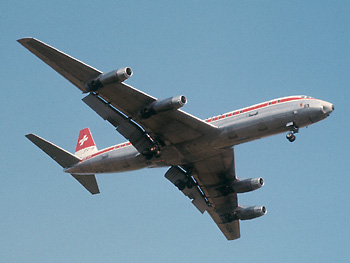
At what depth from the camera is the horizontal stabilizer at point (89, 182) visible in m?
57.6

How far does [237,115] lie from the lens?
48.4m

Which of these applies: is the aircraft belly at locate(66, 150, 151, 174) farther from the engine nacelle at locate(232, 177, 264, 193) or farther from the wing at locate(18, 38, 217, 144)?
the engine nacelle at locate(232, 177, 264, 193)

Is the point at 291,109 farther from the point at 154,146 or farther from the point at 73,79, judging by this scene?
the point at 73,79

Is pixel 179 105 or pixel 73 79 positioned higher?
pixel 73 79

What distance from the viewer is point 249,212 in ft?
192

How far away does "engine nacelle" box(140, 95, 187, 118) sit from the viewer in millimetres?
45406

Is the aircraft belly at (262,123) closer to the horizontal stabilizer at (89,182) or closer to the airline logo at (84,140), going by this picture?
the horizontal stabilizer at (89,182)

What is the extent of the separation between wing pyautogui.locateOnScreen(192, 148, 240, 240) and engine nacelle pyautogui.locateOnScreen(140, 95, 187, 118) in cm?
829

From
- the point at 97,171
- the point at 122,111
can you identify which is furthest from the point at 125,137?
the point at 97,171

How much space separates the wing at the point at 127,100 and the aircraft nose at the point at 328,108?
9.05 m

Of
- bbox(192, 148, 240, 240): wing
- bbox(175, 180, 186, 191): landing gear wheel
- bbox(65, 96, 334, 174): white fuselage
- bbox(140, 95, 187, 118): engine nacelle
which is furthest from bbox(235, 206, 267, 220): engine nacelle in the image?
bbox(140, 95, 187, 118): engine nacelle

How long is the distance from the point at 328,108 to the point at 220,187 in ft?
50.0

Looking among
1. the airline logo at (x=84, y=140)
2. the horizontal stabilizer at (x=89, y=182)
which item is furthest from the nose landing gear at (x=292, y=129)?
the airline logo at (x=84, y=140)

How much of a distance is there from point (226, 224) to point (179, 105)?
64.6 ft
